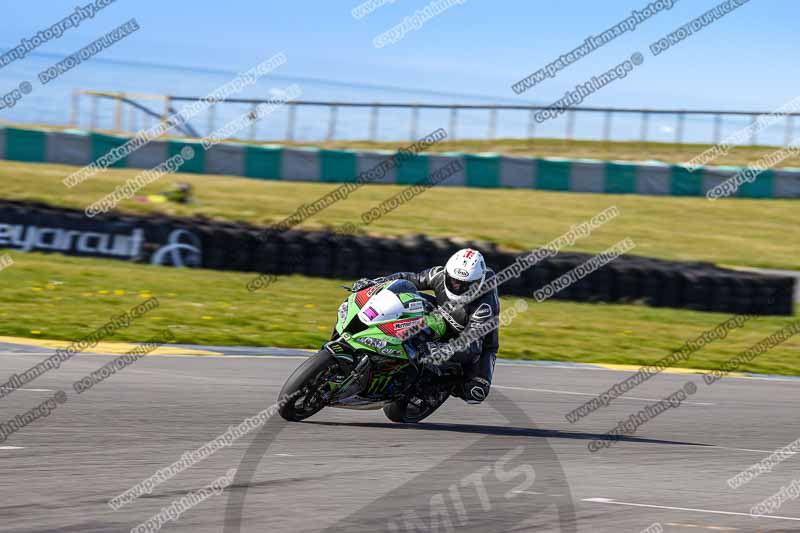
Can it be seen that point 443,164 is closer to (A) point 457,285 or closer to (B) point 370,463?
(A) point 457,285

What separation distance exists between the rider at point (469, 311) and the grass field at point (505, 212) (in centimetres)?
1544

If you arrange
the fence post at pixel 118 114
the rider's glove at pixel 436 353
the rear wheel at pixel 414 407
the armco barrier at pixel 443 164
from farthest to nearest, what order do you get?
1. the fence post at pixel 118 114
2. the armco barrier at pixel 443 164
3. the rear wheel at pixel 414 407
4. the rider's glove at pixel 436 353

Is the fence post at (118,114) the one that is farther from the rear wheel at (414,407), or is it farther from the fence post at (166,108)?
the rear wheel at (414,407)

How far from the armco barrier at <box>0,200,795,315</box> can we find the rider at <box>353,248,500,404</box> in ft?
33.5

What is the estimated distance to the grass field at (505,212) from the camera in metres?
26.1

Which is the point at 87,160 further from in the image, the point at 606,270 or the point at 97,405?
the point at 97,405

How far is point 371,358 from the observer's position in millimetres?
8445

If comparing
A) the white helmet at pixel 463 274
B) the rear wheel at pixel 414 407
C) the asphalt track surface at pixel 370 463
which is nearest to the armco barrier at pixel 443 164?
the asphalt track surface at pixel 370 463

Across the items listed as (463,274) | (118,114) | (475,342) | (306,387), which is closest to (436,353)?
(475,342)

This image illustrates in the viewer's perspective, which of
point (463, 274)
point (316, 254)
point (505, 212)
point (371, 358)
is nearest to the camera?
point (371, 358)

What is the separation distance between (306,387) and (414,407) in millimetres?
1128

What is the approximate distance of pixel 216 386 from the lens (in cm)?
1066

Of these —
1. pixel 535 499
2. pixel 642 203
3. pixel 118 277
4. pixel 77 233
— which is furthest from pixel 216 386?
pixel 642 203

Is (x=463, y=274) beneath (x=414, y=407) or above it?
above
